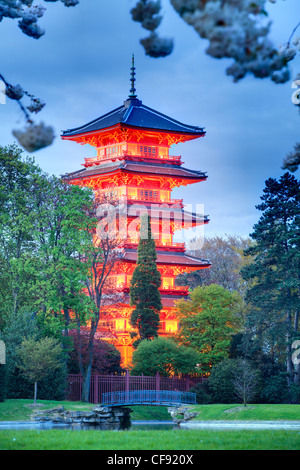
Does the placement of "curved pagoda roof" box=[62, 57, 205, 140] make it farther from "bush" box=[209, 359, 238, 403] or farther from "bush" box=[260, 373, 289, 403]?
"bush" box=[260, 373, 289, 403]

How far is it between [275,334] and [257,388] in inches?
123

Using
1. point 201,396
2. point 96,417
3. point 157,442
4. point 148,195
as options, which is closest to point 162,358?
point 201,396

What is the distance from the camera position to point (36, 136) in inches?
265

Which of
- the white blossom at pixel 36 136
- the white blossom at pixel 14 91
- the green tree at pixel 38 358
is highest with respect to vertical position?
the white blossom at pixel 14 91

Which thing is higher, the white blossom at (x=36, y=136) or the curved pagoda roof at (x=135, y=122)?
the curved pagoda roof at (x=135, y=122)

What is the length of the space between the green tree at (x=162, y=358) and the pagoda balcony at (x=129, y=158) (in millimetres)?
17730

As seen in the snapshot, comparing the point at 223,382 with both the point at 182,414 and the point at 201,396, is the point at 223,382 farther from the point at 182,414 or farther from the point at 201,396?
the point at 182,414

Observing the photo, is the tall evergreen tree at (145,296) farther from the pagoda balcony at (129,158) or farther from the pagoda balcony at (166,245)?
the pagoda balcony at (129,158)

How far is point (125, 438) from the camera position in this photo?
520 inches

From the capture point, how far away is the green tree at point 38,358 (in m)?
31.2

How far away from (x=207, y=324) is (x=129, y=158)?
1587 centimetres

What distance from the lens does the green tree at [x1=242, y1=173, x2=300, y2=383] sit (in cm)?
3831

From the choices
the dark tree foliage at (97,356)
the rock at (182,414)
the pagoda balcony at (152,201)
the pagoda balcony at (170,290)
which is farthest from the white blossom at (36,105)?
the pagoda balcony at (152,201)

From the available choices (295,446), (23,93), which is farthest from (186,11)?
(295,446)
